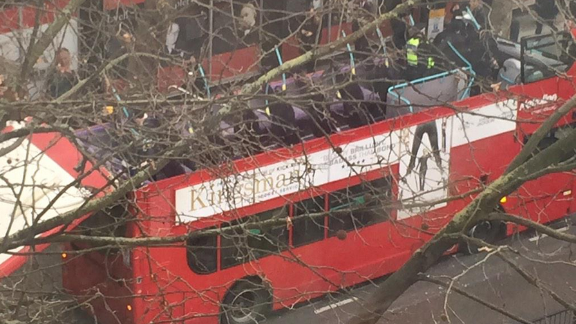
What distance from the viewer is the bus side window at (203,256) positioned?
37.1ft

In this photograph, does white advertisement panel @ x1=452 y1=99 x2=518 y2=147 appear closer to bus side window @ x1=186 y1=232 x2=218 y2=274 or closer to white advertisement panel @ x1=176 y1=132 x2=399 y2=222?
white advertisement panel @ x1=176 y1=132 x2=399 y2=222

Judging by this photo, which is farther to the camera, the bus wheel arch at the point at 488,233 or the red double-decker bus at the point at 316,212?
the bus wheel arch at the point at 488,233

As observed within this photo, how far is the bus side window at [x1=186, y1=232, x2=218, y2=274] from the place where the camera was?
37.1 feet

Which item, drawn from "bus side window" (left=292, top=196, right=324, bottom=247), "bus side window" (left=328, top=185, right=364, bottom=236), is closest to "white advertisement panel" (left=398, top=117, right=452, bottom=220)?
"bus side window" (left=328, top=185, right=364, bottom=236)

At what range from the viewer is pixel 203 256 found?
11.5 metres

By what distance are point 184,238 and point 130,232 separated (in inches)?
160

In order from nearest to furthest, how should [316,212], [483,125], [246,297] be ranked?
[316,212] → [246,297] → [483,125]

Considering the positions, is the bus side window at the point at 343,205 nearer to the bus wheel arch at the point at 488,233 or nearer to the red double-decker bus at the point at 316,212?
the red double-decker bus at the point at 316,212

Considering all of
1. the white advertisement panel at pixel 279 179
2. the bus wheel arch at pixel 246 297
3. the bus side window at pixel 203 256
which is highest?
the white advertisement panel at pixel 279 179

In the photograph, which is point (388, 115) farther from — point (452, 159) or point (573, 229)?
point (573, 229)

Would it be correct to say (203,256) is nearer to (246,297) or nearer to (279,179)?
(246,297)

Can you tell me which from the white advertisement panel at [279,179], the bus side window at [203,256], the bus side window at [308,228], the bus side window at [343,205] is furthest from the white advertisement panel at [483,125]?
the bus side window at [203,256]

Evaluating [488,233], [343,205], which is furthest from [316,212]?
[488,233]

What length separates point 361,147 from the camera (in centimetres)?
1198
